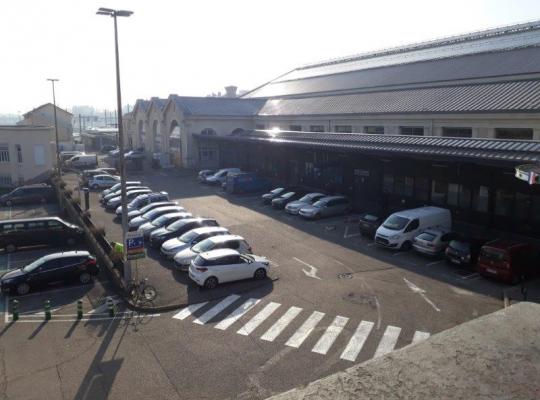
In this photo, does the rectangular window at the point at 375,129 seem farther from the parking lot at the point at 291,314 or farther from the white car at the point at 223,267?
the white car at the point at 223,267

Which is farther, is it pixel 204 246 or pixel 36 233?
pixel 36 233

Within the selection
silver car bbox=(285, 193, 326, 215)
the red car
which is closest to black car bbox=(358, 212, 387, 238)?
silver car bbox=(285, 193, 326, 215)

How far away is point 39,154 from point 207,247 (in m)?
37.1

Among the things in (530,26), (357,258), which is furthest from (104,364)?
(530,26)

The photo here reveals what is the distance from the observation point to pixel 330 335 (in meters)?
15.4

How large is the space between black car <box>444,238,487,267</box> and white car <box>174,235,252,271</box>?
973 cm

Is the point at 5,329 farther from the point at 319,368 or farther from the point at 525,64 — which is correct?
the point at 525,64

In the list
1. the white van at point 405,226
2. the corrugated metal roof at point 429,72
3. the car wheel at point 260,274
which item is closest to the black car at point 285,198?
the white van at point 405,226

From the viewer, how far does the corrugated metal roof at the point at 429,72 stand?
3656 cm

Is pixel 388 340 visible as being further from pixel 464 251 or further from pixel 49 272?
pixel 49 272

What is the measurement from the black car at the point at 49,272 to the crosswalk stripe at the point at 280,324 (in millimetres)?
9782

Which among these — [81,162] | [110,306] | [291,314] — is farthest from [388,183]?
[81,162]

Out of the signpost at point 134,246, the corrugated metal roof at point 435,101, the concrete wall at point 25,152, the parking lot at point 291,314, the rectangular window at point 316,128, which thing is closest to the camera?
the parking lot at point 291,314

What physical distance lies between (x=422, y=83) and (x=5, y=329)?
37.9m
